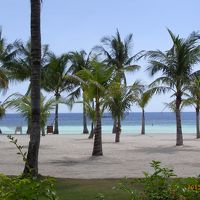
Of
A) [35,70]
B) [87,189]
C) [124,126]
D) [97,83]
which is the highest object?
[97,83]

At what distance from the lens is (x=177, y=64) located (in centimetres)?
2523

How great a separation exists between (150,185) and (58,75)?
3713 cm

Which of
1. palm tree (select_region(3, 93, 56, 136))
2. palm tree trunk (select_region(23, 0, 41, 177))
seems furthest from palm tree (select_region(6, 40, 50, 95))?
palm tree trunk (select_region(23, 0, 41, 177))

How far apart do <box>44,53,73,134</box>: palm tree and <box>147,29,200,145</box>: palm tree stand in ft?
52.9

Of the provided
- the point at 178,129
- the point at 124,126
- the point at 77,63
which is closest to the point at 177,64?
the point at 178,129

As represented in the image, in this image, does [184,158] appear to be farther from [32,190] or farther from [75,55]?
[75,55]

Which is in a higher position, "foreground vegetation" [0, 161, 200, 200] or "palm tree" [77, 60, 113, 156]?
"palm tree" [77, 60, 113, 156]

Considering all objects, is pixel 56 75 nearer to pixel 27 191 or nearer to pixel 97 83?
pixel 97 83

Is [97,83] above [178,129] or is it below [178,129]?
above

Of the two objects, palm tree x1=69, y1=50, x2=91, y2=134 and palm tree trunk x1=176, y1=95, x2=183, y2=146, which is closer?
palm tree trunk x1=176, y1=95, x2=183, y2=146

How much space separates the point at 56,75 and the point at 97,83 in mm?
23175

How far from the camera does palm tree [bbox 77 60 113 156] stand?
59.9ft

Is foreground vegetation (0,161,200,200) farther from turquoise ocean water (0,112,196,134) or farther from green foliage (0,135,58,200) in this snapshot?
turquoise ocean water (0,112,196,134)

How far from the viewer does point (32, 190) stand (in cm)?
291
